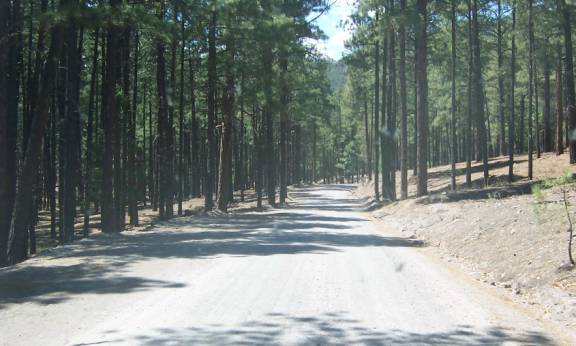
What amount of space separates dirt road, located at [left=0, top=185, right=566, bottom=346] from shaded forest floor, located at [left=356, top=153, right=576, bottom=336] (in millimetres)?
681

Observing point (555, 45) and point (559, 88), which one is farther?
point (559, 88)

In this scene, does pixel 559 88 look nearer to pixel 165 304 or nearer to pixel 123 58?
pixel 123 58

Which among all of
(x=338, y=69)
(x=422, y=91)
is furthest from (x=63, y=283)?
(x=338, y=69)

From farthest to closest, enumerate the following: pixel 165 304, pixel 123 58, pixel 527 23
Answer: pixel 527 23 < pixel 123 58 < pixel 165 304

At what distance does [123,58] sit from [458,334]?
23822 mm

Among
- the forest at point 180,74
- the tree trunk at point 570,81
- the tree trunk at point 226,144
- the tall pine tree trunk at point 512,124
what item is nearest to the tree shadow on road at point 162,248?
the forest at point 180,74

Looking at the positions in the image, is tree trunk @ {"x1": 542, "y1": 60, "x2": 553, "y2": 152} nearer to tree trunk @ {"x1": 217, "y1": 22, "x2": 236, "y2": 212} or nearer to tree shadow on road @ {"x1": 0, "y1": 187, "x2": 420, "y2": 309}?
tree shadow on road @ {"x1": 0, "y1": 187, "x2": 420, "y2": 309}

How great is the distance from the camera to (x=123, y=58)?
88.9 feet

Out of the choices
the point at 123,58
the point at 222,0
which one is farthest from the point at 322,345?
the point at 123,58

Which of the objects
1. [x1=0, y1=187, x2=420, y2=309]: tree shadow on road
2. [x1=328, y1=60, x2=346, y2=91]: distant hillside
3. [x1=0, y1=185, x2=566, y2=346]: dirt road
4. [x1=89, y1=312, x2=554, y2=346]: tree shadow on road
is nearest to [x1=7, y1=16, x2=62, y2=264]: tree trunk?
[x1=0, y1=187, x2=420, y2=309]: tree shadow on road

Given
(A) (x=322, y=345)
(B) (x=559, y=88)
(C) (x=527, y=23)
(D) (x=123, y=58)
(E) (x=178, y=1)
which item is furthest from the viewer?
(B) (x=559, y=88)

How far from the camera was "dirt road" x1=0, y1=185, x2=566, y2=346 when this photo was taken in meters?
6.57

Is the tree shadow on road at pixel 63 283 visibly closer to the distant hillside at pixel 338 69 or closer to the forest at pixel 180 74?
the forest at pixel 180 74

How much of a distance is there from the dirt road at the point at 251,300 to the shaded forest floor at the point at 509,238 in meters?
0.68
